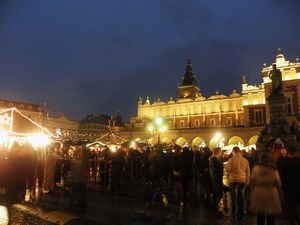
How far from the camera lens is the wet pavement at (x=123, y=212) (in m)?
6.63

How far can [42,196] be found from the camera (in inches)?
400

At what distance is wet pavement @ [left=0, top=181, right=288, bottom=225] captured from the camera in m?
6.63

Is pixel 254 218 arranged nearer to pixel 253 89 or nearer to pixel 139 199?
pixel 139 199

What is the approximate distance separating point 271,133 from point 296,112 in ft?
90.1

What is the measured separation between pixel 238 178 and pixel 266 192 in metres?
1.94

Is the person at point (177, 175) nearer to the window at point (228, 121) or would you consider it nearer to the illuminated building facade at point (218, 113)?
the illuminated building facade at point (218, 113)

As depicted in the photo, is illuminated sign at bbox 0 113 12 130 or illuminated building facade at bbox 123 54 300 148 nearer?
illuminated sign at bbox 0 113 12 130

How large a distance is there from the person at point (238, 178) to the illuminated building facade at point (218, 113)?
121 feet

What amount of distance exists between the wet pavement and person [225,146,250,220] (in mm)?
286

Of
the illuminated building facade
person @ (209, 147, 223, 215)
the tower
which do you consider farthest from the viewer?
the tower

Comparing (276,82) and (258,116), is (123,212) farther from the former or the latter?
(258,116)

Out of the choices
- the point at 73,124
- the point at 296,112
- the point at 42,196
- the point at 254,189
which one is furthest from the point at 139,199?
the point at 73,124

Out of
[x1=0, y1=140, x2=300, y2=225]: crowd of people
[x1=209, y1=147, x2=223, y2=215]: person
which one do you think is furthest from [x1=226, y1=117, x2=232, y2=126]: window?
[x1=209, y1=147, x2=223, y2=215]: person

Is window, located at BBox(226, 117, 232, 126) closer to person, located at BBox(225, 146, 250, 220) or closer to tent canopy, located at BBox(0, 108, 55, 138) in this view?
tent canopy, located at BBox(0, 108, 55, 138)
